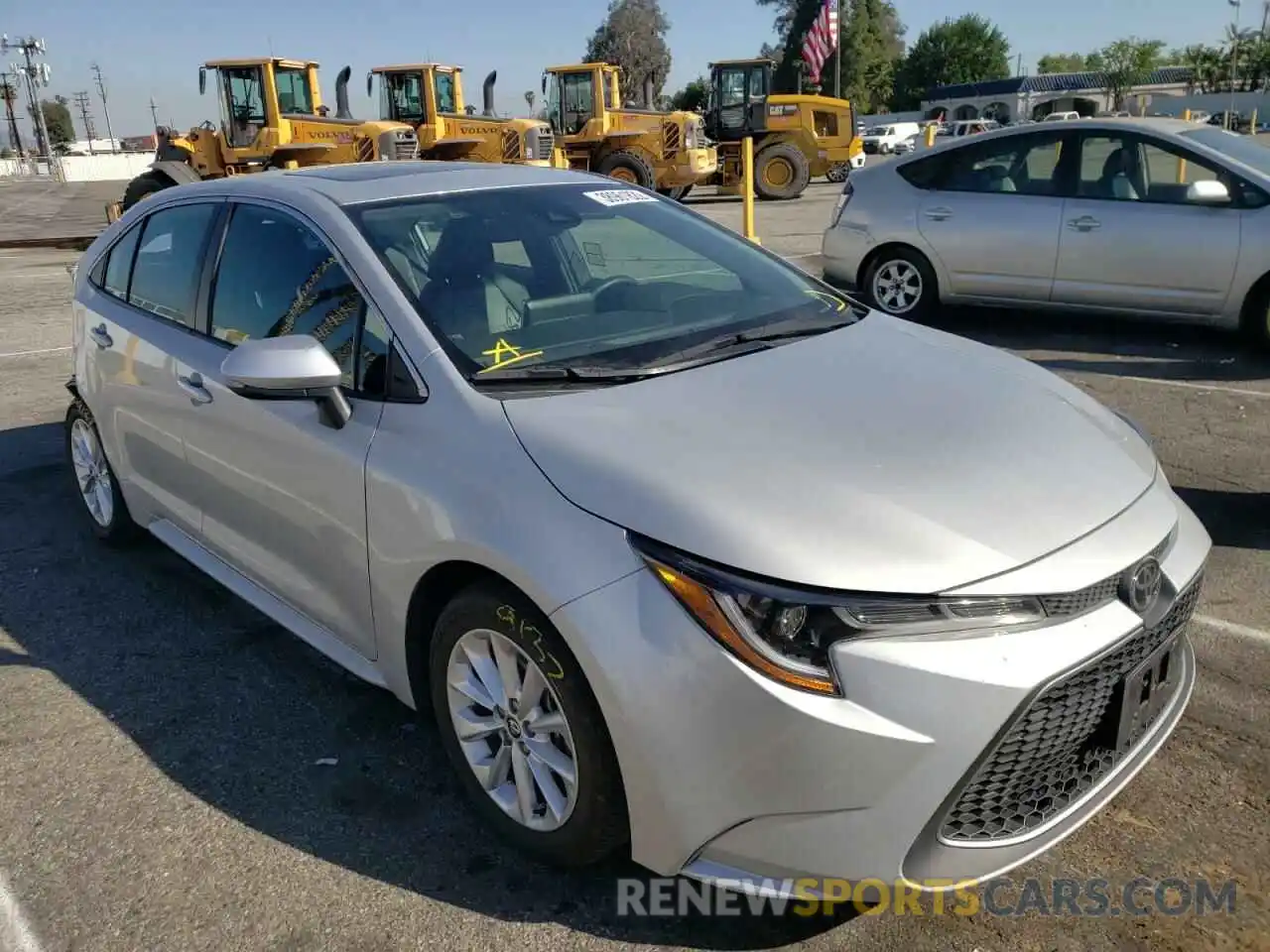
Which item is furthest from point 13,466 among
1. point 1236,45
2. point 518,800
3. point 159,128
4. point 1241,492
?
point 1236,45

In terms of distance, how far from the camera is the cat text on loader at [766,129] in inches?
959

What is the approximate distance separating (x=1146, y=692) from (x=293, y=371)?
220 cm

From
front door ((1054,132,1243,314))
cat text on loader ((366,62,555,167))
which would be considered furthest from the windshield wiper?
cat text on loader ((366,62,555,167))

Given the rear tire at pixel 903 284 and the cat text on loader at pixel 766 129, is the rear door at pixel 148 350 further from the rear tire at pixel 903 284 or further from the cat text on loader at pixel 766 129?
the cat text on loader at pixel 766 129

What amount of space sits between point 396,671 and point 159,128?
21.8 metres

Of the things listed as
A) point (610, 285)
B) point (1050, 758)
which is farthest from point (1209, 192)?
point (1050, 758)

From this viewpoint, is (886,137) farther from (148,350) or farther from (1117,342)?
(148,350)

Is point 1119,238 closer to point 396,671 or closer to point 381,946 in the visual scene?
point 396,671

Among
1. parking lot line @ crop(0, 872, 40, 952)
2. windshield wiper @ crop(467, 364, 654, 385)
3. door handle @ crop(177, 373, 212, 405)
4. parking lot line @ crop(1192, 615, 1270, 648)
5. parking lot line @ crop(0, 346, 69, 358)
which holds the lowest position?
parking lot line @ crop(0, 872, 40, 952)

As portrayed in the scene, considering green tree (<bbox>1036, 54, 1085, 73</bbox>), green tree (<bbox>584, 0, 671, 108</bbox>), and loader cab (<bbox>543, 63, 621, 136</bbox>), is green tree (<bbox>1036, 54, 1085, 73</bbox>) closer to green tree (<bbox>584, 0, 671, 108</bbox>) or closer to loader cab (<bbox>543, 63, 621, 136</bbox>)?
green tree (<bbox>584, 0, 671, 108</bbox>)

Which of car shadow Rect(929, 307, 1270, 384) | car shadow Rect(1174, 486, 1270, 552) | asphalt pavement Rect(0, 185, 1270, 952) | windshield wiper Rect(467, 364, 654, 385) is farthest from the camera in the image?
car shadow Rect(929, 307, 1270, 384)

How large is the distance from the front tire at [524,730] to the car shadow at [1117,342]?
5531 millimetres

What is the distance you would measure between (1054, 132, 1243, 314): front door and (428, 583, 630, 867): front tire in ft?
20.8

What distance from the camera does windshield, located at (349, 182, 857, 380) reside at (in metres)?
2.92
